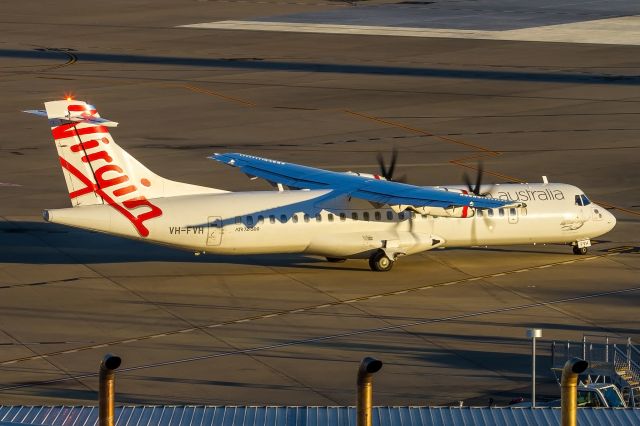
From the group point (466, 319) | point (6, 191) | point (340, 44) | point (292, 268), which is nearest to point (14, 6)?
point (340, 44)

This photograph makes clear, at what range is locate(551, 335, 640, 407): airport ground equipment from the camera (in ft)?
127

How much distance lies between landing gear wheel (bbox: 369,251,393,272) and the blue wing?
2705 mm

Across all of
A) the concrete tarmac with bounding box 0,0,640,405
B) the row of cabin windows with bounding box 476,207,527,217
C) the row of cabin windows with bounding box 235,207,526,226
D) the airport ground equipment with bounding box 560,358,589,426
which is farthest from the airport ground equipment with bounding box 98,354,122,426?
the row of cabin windows with bounding box 476,207,527,217

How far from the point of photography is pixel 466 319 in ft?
157

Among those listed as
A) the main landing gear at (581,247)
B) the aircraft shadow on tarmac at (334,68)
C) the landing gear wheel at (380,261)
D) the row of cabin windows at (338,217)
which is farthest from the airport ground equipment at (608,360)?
the aircraft shadow on tarmac at (334,68)

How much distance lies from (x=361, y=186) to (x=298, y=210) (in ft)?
7.93

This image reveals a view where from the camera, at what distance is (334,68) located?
3841 inches

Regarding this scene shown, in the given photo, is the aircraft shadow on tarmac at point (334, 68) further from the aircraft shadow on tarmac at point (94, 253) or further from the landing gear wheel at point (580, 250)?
the aircraft shadow on tarmac at point (94, 253)

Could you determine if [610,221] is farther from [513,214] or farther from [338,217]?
[338,217]

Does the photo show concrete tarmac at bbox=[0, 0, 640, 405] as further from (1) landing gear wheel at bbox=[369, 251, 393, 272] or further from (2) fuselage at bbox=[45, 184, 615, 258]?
(2) fuselage at bbox=[45, 184, 615, 258]

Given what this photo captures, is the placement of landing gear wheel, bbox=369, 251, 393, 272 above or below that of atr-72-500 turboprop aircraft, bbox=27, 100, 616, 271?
below

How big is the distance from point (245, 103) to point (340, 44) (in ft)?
75.1

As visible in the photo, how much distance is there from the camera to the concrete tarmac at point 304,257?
43250 mm

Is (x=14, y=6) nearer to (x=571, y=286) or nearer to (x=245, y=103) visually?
(x=245, y=103)
